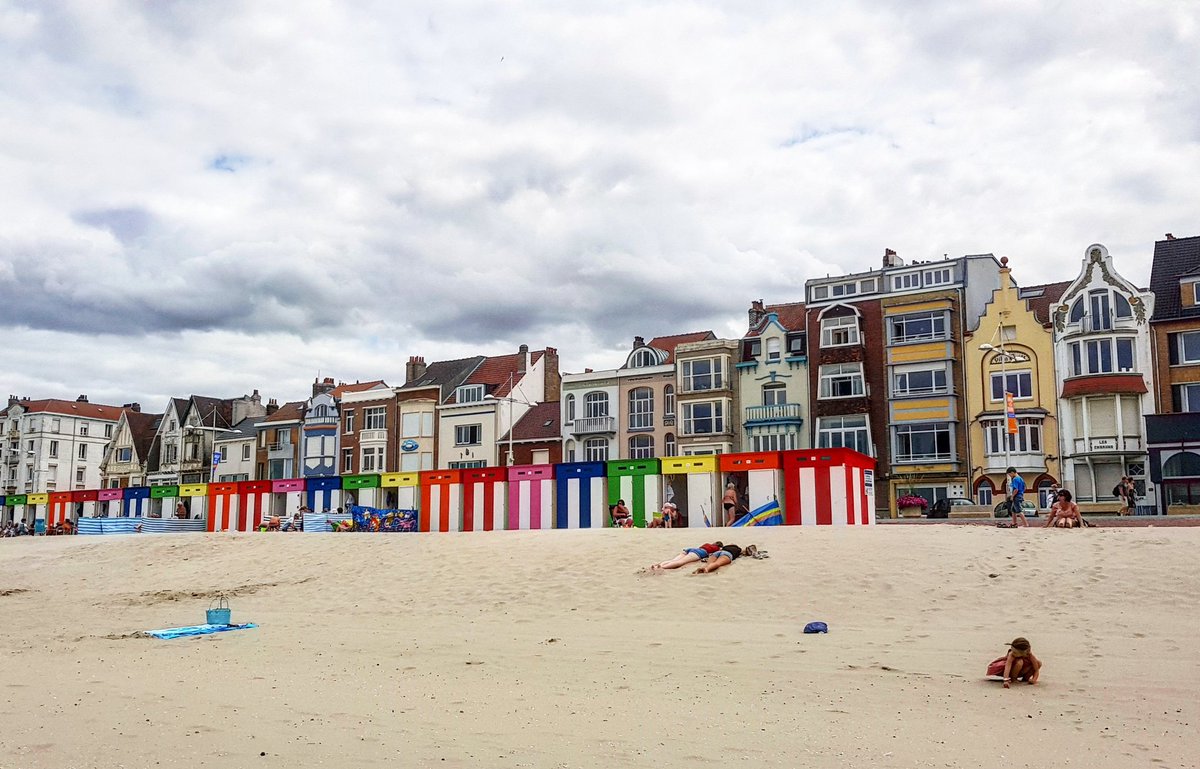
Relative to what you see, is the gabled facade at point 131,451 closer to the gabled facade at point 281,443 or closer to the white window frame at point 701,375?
the gabled facade at point 281,443

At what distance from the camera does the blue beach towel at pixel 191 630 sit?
558 inches

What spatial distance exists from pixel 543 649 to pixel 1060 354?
125 ft

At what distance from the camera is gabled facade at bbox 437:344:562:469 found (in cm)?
6025

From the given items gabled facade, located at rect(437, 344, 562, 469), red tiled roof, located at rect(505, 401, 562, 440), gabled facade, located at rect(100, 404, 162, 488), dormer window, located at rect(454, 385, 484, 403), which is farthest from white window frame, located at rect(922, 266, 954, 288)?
gabled facade, located at rect(100, 404, 162, 488)

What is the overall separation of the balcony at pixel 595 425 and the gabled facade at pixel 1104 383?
22.9 metres

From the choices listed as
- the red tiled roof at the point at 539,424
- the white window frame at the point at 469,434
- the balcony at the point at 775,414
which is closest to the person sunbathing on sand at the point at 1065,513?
the balcony at the point at 775,414

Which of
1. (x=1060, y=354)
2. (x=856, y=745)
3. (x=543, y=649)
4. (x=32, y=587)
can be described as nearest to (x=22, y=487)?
(x=32, y=587)

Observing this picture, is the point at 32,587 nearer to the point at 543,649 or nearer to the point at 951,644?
the point at 543,649

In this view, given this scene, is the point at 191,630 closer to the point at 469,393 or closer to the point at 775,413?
the point at 775,413

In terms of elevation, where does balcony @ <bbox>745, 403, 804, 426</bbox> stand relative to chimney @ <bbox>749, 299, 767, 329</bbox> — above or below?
below

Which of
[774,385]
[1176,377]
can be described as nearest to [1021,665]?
[1176,377]

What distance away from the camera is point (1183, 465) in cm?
3991

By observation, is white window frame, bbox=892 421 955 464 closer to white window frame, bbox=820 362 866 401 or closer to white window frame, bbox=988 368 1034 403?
white window frame, bbox=988 368 1034 403

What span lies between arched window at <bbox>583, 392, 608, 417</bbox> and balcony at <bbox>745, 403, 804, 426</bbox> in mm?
8692
